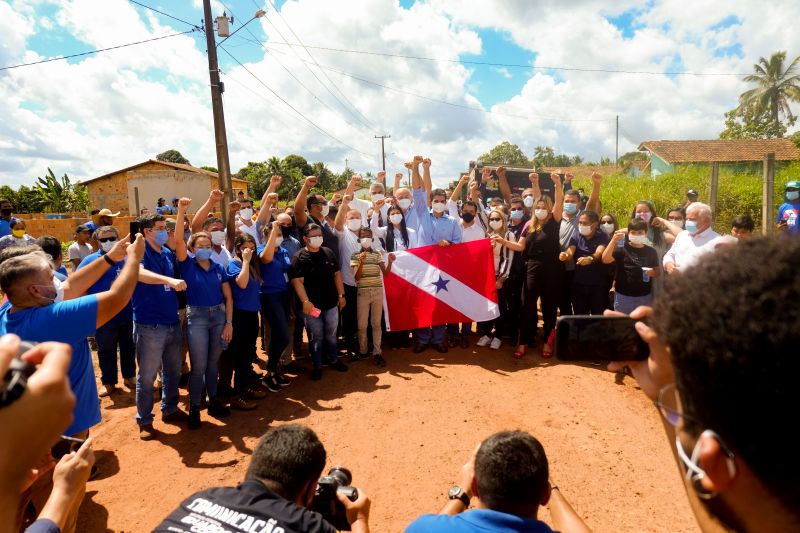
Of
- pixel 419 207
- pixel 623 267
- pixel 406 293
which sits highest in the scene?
pixel 419 207

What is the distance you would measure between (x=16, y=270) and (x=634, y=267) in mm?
6144

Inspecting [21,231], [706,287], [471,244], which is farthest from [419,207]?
[21,231]

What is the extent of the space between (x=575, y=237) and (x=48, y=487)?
6.26 m

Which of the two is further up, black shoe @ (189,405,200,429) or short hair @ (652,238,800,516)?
short hair @ (652,238,800,516)

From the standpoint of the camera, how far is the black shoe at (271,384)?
5883 millimetres

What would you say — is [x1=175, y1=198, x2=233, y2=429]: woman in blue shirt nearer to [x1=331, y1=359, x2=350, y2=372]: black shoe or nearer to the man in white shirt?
[x1=331, y1=359, x2=350, y2=372]: black shoe

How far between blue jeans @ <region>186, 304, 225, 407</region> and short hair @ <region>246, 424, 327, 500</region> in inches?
118

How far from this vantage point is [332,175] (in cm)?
5416

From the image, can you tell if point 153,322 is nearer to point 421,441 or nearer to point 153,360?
point 153,360

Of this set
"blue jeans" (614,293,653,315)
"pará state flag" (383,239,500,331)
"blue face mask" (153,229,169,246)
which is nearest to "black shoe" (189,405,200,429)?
"blue face mask" (153,229,169,246)

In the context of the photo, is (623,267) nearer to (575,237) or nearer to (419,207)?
(575,237)

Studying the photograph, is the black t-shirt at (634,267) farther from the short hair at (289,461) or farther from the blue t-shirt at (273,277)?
the short hair at (289,461)

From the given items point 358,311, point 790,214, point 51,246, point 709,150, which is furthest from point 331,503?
point 709,150

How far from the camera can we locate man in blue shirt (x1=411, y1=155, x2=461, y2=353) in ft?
23.4
